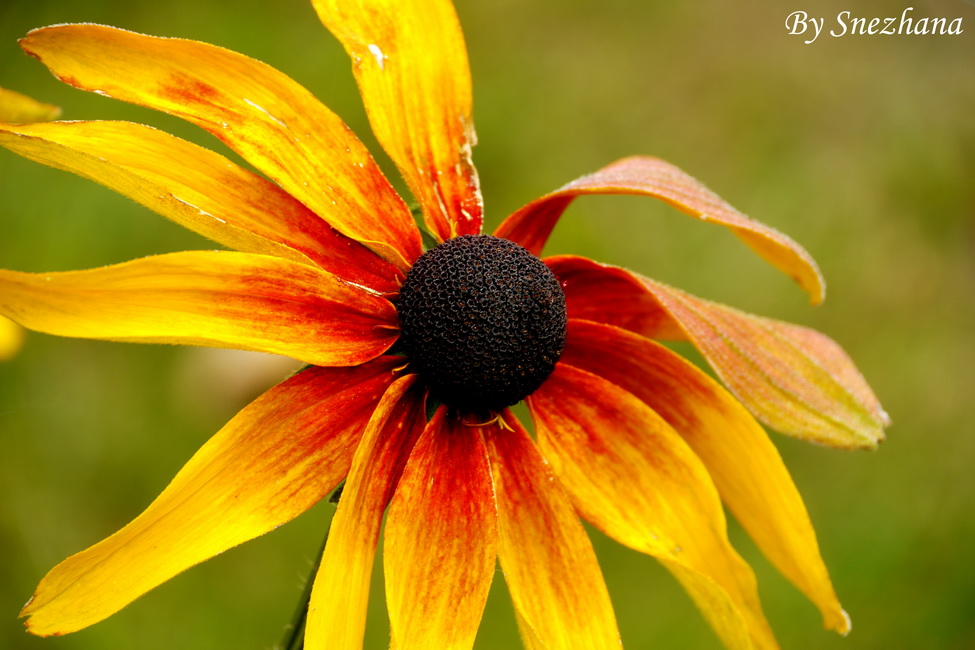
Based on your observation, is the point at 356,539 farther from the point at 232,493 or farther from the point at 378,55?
the point at 378,55

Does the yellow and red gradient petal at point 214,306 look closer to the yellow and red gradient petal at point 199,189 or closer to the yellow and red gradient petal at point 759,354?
the yellow and red gradient petal at point 199,189

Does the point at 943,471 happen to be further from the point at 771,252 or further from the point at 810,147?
the point at 771,252

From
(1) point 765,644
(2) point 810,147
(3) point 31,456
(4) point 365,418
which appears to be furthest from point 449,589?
(2) point 810,147

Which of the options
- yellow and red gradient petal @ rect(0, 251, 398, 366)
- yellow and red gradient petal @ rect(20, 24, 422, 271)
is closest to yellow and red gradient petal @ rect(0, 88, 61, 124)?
yellow and red gradient petal @ rect(20, 24, 422, 271)

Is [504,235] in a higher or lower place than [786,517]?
higher

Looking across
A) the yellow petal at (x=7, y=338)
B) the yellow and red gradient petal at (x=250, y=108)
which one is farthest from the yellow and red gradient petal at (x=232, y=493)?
the yellow petal at (x=7, y=338)

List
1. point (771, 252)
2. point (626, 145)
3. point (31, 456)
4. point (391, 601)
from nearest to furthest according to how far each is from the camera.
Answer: point (391, 601) < point (771, 252) < point (31, 456) < point (626, 145)
